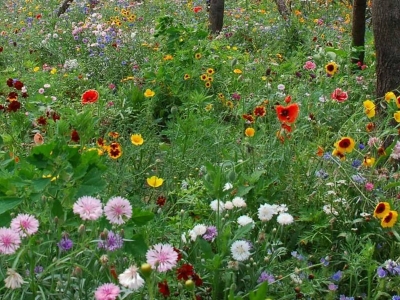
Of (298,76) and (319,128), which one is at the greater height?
(319,128)

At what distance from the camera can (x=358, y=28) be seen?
5395 mm

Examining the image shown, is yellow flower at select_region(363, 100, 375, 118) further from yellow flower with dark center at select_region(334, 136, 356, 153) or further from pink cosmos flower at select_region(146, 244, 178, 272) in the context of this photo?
pink cosmos flower at select_region(146, 244, 178, 272)

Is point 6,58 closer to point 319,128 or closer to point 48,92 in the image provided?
point 48,92

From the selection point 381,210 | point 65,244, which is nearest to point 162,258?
point 65,244

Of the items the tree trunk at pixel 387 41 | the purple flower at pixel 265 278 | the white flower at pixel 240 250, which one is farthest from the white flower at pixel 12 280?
the tree trunk at pixel 387 41

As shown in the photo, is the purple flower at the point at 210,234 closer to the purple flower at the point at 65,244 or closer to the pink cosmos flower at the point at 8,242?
the purple flower at the point at 65,244

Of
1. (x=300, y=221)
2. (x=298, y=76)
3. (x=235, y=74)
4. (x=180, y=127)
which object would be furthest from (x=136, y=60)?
(x=300, y=221)

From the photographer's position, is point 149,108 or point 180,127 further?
point 149,108

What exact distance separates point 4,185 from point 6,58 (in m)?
5.11

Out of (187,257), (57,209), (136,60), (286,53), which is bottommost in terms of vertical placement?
(286,53)

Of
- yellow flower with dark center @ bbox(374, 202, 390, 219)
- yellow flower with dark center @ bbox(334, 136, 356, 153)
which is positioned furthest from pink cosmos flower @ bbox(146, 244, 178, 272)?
yellow flower with dark center @ bbox(334, 136, 356, 153)

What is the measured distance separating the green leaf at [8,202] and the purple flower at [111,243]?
29 centimetres

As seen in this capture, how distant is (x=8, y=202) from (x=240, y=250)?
2.53ft

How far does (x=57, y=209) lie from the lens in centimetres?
180
